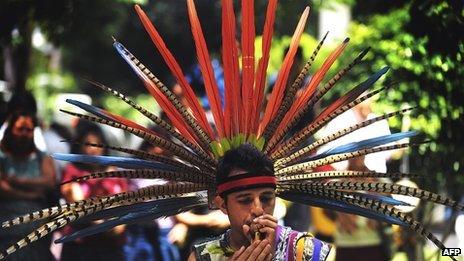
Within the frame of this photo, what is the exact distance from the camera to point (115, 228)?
30.3ft

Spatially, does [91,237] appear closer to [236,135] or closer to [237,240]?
[236,135]

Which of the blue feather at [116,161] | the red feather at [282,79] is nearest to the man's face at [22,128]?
the blue feather at [116,161]

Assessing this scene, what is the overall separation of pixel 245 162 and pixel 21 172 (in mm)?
4347

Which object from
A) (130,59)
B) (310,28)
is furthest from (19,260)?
(310,28)

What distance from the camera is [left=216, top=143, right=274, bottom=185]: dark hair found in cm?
531

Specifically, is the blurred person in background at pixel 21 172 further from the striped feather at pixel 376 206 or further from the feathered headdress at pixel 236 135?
the striped feather at pixel 376 206

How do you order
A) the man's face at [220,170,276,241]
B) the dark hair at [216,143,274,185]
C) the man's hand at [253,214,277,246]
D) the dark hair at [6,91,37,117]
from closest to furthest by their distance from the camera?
the man's hand at [253,214,277,246]
the man's face at [220,170,276,241]
the dark hair at [216,143,274,185]
the dark hair at [6,91,37,117]

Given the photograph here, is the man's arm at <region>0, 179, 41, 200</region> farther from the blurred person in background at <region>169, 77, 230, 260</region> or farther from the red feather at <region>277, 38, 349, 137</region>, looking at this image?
the red feather at <region>277, 38, 349, 137</region>

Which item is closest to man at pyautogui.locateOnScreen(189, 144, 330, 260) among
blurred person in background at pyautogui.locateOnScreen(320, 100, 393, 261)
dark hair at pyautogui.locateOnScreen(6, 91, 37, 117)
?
dark hair at pyautogui.locateOnScreen(6, 91, 37, 117)

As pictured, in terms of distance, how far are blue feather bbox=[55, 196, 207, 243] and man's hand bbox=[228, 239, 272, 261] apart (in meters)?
0.67

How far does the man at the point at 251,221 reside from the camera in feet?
16.7

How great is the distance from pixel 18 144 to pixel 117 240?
43.9 inches

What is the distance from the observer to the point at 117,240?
30.6 ft

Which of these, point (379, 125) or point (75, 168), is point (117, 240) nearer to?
point (75, 168)
